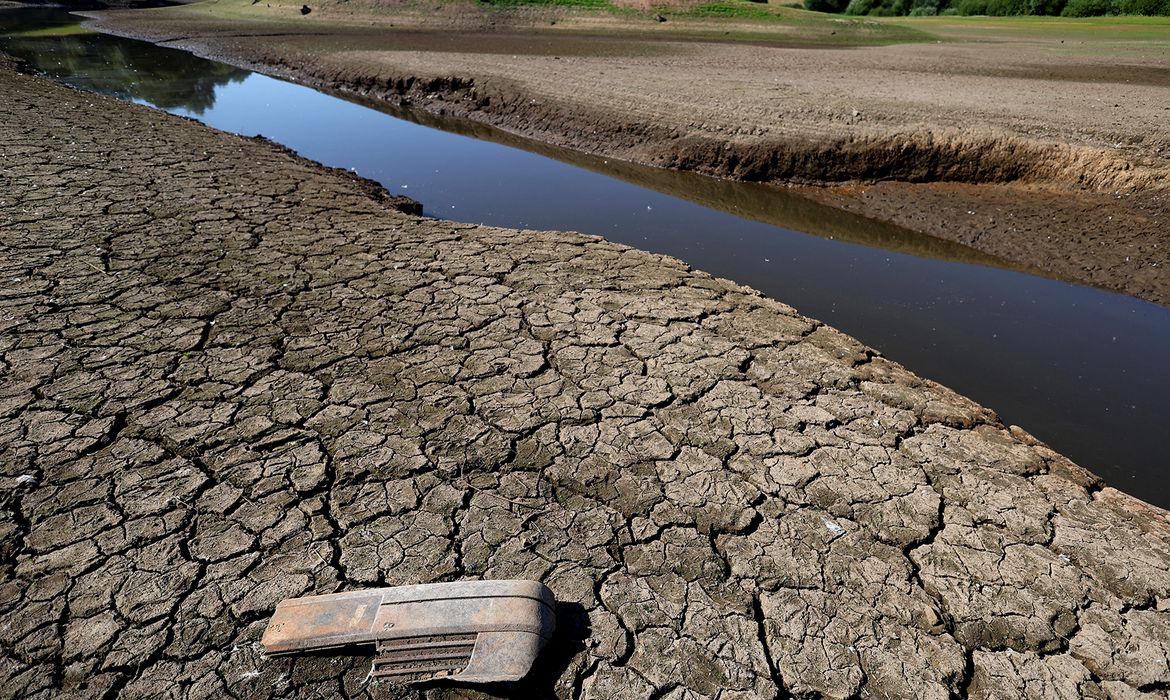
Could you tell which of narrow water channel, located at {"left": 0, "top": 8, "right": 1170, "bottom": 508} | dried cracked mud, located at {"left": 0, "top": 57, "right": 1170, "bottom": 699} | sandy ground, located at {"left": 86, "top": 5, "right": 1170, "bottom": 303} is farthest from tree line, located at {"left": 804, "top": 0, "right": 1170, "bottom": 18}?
dried cracked mud, located at {"left": 0, "top": 57, "right": 1170, "bottom": 699}

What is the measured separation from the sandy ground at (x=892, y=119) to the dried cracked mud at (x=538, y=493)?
183 inches

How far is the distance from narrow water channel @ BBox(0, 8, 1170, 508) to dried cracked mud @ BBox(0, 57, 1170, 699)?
1292mm

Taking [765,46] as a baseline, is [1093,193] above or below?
below

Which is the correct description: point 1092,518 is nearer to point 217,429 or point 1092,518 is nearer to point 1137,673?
point 1137,673

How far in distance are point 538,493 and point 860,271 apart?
5097 mm

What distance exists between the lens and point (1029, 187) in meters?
8.39

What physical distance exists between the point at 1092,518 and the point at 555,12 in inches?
1054

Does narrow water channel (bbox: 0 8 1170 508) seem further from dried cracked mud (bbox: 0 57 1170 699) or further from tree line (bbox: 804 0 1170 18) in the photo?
tree line (bbox: 804 0 1170 18)

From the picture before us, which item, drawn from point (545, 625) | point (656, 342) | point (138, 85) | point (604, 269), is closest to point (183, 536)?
point (545, 625)

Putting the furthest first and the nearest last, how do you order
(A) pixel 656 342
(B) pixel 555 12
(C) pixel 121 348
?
(B) pixel 555 12 → (A) pixel 656 342 → (C) pixel 121 348

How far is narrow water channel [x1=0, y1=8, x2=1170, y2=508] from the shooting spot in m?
4.77

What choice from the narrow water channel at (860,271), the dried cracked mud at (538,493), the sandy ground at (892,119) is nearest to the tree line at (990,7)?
the sandy ground at (892,119)

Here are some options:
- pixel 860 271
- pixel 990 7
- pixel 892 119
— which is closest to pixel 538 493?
pixel 860 271

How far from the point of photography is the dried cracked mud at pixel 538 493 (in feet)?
7.67
